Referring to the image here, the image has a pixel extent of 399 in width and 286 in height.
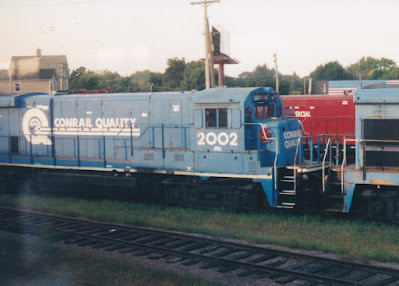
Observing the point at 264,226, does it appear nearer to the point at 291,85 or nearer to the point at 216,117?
the point at 216,117

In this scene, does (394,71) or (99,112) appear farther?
(394,71)

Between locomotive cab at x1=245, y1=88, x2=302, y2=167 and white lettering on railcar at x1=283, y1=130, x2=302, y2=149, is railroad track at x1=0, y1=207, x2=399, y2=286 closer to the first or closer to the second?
locomotive cab at x1=245, y1=88, x2=302, y2=167

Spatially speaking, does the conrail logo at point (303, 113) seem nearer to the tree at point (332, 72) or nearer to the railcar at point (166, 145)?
the railcar at point (166, 145)

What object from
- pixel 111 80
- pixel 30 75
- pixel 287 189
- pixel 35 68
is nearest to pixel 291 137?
pixel 287 189

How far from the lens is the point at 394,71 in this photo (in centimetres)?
6300

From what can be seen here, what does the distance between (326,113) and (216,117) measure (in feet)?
31.2

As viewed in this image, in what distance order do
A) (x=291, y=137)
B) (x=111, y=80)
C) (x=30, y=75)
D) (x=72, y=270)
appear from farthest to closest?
(x=111, y=80), (x=30, y=75), (x=291, y=137), (x=72, y=270)

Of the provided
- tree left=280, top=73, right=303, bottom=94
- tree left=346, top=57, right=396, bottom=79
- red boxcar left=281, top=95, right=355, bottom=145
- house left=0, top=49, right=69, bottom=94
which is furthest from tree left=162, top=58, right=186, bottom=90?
red boxcar left=281, top=95, right=355, bottom=145

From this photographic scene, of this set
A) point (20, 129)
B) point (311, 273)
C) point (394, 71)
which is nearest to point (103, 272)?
point (311, 273)

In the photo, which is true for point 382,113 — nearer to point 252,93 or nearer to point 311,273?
point 252,93

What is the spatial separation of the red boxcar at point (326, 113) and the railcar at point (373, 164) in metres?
7.99

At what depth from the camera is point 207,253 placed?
9469mm

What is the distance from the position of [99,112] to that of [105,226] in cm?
475

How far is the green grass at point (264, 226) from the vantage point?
9.62m
